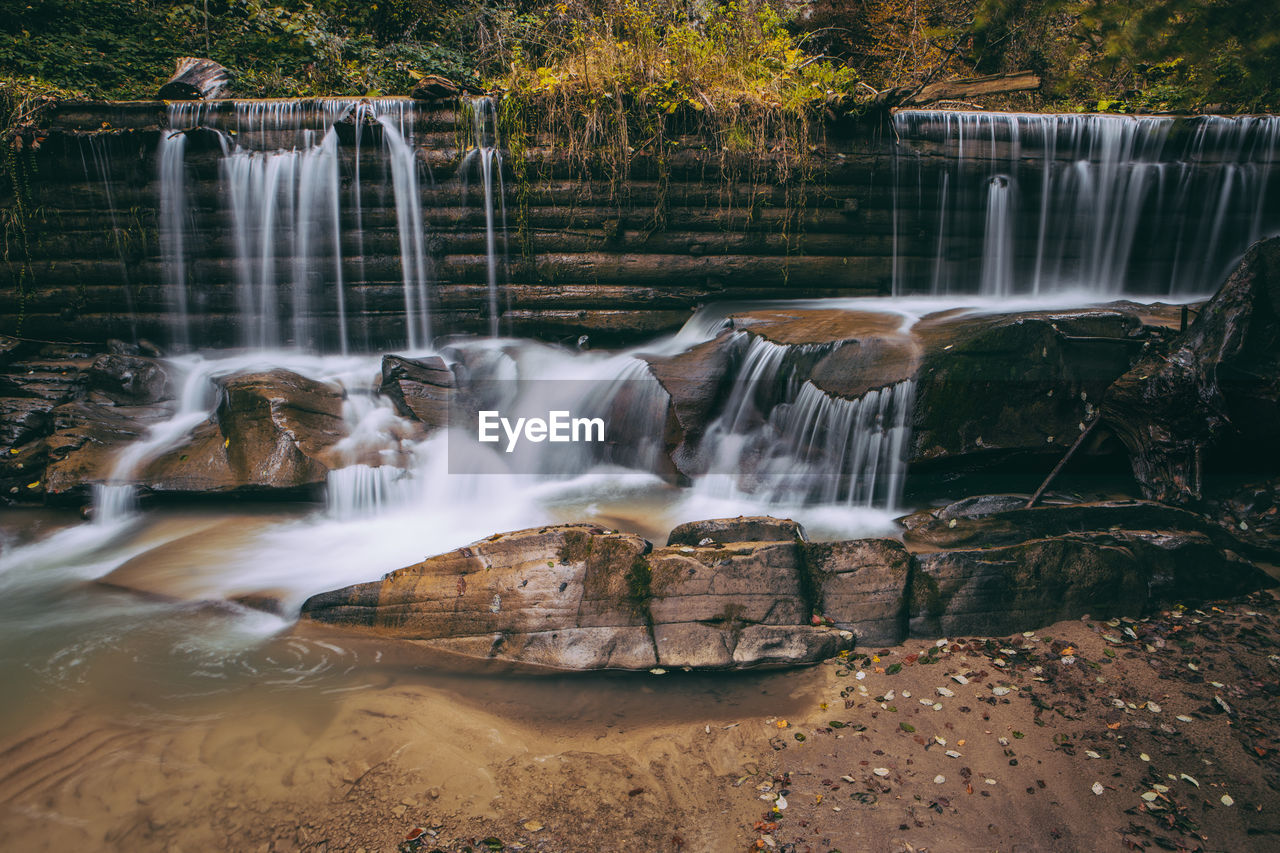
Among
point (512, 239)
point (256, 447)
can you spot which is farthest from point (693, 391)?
point (256, 447)

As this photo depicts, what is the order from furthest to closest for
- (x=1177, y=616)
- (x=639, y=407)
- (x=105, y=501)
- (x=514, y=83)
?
(x=514, y=83)
(x=639, y=407)
(x=105, y=501)
(x=1177, y=616)

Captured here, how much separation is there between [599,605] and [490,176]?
23.7 ft

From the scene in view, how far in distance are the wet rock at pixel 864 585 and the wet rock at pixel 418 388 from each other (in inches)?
211

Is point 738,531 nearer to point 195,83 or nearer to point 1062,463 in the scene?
point 1062,463

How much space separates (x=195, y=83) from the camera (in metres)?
10.1

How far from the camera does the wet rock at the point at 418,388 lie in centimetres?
835

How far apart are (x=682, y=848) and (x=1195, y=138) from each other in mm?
12228

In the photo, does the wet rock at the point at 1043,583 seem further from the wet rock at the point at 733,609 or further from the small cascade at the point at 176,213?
the small cascade at the point at 176,213

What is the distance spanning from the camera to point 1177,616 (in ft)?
15.9

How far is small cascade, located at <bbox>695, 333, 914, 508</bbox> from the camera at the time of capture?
6629 mm

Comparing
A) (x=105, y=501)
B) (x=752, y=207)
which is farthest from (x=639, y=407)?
(x=105, y=501)

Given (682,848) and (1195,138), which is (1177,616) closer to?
(682,848)

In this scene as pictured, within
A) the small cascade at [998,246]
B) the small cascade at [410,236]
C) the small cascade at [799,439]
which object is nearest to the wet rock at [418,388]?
the small cascade at [410,236]

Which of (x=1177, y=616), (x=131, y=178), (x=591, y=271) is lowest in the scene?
(x=1177, y=616)
